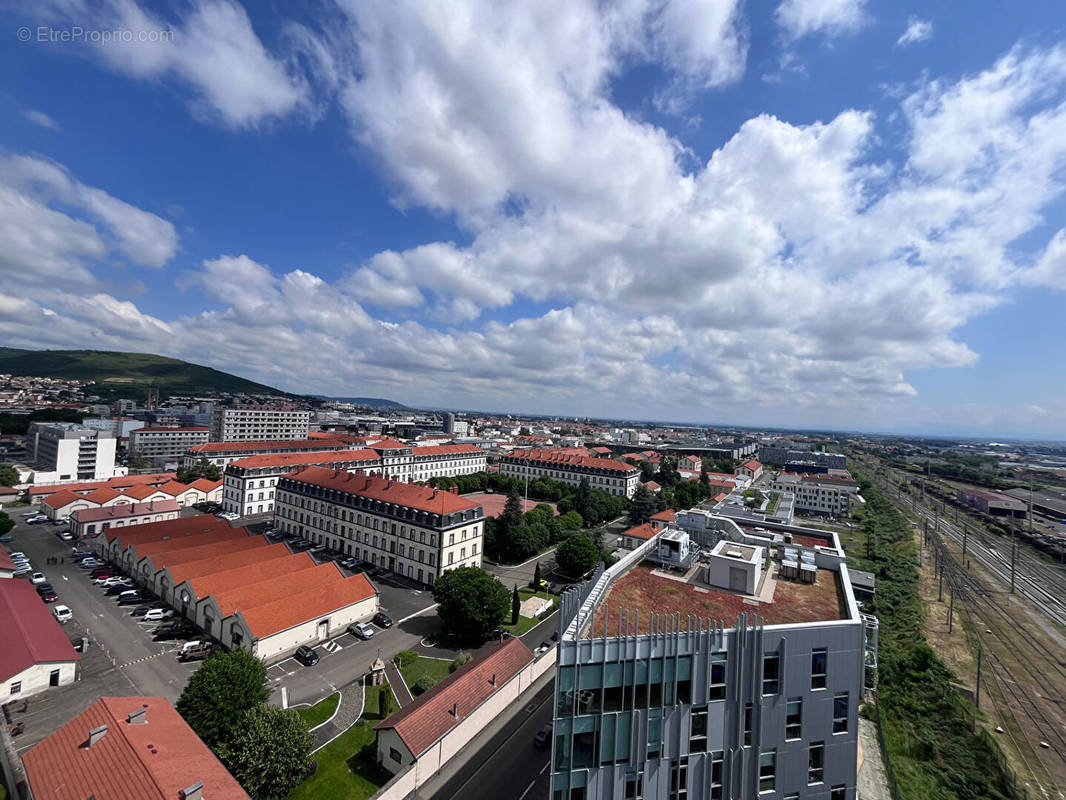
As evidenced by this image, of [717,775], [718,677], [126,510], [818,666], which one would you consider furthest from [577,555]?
[126,510]

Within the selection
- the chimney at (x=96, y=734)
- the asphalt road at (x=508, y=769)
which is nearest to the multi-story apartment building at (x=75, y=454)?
the chimney at (x=96, y=734)

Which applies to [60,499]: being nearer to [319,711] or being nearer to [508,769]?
[319,711]

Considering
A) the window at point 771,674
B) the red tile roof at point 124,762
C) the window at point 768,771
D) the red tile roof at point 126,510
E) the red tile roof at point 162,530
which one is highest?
the window at point 771,674

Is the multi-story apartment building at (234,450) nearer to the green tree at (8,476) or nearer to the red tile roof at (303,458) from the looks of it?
the red tile roof at (303,458)

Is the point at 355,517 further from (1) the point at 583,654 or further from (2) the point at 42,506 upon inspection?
(2) the point at 42,506

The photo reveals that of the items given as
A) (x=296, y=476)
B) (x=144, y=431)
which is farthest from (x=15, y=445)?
(x=296, y=476)

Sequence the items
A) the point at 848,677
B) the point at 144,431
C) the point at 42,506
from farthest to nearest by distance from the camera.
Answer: the point at 144,431
the point at 42,506
the point at 848,677

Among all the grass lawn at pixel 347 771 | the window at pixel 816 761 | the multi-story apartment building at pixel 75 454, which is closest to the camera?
the window at pixel 816 761
